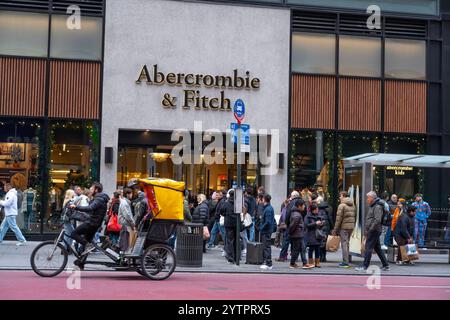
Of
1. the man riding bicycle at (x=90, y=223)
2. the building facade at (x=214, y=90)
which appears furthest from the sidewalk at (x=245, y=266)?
the building facade at (x=214, y=90)

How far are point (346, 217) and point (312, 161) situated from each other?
24.0 feet

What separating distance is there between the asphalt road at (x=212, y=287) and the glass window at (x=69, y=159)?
29.4ft

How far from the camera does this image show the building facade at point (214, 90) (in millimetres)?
23719

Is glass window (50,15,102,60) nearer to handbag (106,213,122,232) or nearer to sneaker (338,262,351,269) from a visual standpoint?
handbag (106,213,122,232)

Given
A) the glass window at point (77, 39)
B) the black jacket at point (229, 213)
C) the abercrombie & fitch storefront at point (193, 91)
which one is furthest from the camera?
the abercrombie & fitch storefront at point (193, 91)

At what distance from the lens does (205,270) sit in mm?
16609

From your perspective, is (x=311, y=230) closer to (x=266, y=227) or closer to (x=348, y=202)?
(x=266, y=227)

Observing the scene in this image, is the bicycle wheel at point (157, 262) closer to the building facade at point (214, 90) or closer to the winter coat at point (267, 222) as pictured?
the winter coat at point (267, 222)

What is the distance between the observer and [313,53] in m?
25.9

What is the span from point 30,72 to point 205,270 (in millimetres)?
10737

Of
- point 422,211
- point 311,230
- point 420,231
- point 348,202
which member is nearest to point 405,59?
point 422,211

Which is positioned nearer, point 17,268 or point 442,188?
point 17,268
